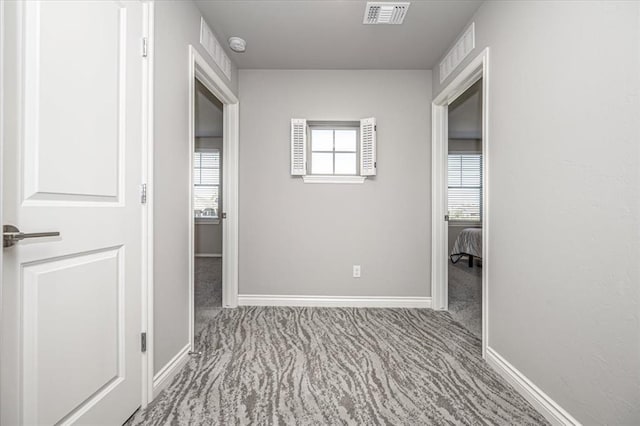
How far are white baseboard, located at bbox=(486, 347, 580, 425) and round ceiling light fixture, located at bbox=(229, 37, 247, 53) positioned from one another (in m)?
3.10

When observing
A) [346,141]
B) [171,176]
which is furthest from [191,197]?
[346,141]

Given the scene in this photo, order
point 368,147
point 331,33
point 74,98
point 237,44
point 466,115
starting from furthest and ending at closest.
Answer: point 466,115
point 368,147
point 237,44
point 331,33
point 74,98

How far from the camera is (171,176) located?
1.90 meters

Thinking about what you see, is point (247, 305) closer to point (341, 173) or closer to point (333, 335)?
point (333, 335)

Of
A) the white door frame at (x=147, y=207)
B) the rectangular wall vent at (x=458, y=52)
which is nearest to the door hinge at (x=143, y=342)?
the white door frame at (x=147, y=207)

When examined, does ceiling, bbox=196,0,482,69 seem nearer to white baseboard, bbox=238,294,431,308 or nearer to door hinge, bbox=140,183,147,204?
door hinge, bbox=140,183,147,204

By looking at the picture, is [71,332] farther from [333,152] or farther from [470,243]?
[470,243]

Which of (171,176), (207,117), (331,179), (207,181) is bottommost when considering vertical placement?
(171,176)

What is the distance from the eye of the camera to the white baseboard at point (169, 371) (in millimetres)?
1707

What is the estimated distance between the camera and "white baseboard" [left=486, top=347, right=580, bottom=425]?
1.45m

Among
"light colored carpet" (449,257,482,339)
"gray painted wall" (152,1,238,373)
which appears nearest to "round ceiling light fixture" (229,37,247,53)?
"gray painted wall" (152,1,238,373)

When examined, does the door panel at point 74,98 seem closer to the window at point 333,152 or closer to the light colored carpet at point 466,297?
the window at point 333,152

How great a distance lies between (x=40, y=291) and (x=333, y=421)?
136cm

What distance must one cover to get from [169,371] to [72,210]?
3.85 ft
